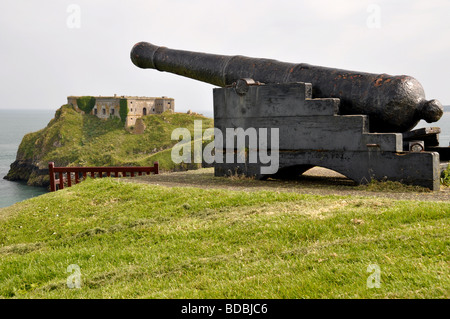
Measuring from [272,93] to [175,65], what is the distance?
3059mm

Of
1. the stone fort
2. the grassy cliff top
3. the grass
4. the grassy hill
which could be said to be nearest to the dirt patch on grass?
the grass

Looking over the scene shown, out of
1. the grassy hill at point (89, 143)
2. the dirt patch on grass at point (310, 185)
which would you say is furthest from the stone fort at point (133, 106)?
the dirt patch on grass at point (310, 185)

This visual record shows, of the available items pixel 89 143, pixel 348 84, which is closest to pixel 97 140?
pixel 89 143

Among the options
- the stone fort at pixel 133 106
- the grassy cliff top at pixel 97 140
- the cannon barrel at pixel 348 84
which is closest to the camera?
the cannon barrel at pixel 348 84

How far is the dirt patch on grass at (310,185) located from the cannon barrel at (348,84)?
1.21 meters

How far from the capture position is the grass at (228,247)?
4090 millimetres

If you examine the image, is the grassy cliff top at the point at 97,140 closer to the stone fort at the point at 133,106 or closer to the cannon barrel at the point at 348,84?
the stone fort at the point at 133,106

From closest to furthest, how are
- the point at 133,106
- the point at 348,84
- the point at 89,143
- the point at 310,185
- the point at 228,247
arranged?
the point at 228,247 → the point at 348,84 → the point at 310,185 → the point at 89,143 → the point at 133,106

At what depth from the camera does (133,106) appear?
8775cm

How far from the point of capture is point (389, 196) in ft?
24.2

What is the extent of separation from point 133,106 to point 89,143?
403 inches

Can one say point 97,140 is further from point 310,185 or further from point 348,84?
point 348,84
